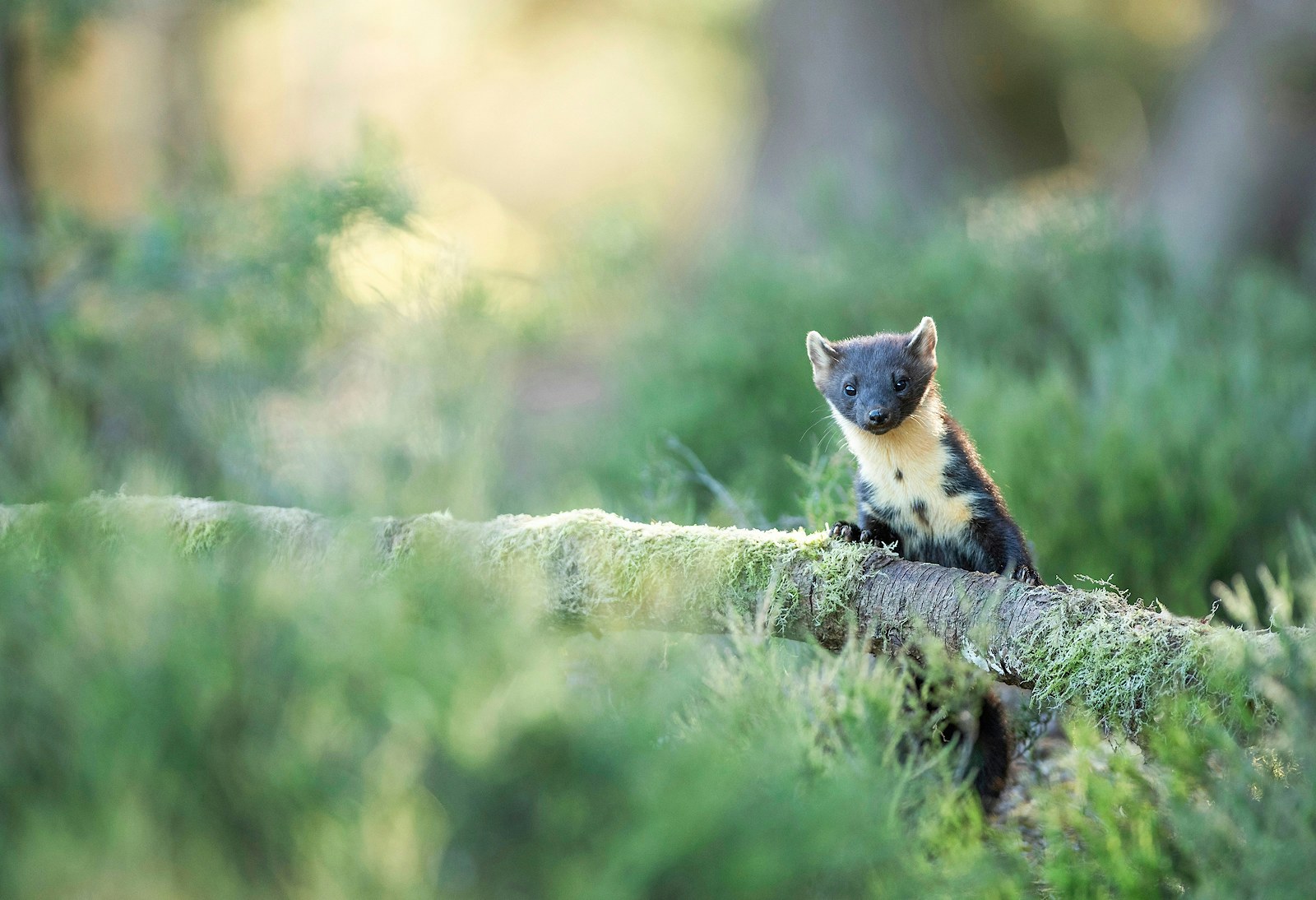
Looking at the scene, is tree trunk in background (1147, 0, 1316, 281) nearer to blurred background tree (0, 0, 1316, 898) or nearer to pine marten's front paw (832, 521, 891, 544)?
blurred background tree (0, 0, 1316, 898)

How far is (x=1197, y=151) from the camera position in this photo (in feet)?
36.3

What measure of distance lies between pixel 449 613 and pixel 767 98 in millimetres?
15154

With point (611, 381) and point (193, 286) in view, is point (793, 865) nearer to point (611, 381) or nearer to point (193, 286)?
point (193, 286)

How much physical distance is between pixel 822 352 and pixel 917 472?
2.26 feet

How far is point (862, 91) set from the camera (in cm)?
1538

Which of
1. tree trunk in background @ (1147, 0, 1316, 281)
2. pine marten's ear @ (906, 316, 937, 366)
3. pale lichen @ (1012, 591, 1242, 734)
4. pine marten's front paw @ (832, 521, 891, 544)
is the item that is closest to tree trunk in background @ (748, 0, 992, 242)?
tree trunk in background @ (1147, 0, 1316, 281)

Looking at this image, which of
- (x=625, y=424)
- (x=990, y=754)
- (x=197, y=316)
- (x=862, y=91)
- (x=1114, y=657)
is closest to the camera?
(x=1114, y=657)

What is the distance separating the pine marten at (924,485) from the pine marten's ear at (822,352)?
0.38ft

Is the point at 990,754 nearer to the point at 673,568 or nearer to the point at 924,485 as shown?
the point at 924,485

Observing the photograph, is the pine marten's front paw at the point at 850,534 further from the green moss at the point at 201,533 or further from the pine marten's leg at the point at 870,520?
the green moss at the point at 201,533

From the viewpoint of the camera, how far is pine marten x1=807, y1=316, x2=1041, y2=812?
383 cm

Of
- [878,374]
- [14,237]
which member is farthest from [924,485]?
[14,237]

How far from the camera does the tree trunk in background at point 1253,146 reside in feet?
33.6

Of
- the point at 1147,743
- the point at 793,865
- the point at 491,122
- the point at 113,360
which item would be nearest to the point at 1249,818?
the point at 1147,743
